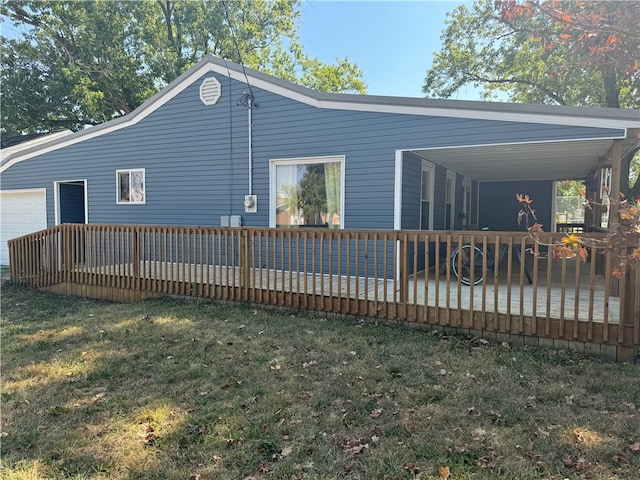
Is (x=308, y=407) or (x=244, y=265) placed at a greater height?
(x=244, y=265)

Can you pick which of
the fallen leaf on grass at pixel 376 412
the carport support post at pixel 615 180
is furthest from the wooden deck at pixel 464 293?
the fallen leaf on grass at pixel 376 412

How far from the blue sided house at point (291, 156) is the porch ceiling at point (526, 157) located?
39mm

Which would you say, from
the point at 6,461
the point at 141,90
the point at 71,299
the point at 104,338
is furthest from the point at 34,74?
the point at 6,461

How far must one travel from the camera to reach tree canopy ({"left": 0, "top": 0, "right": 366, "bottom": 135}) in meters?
17.3

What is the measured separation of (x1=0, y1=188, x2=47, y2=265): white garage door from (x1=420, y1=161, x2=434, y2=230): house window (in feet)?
32.9

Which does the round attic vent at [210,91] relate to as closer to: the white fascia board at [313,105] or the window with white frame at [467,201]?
the white fascia board at [313,105]

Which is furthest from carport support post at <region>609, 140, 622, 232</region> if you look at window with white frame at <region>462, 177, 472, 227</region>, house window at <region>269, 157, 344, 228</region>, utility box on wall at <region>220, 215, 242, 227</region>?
window with white frame at <region>462, 177, 472, 227</region>

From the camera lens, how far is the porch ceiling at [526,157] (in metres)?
6.74

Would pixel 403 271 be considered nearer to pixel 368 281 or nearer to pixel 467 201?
pixel 368 281

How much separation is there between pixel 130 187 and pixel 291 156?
4.55m

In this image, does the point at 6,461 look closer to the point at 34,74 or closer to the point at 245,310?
the point at 245,310

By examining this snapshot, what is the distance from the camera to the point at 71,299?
7445 millimetres

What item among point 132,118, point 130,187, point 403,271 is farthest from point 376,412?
point 132,118

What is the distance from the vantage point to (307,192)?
810 centimetres
